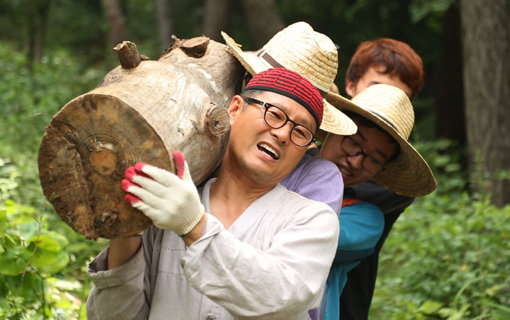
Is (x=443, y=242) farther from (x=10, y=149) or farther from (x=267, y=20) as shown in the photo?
(x=267, y=20)

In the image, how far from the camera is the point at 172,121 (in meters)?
1.88

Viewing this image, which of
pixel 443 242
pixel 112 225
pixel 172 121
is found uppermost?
pixel 172 121

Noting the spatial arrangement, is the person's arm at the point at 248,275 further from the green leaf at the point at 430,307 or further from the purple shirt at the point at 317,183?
the green leaf at the point at 430,307

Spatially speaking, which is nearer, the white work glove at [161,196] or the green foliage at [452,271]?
the white work glove at [161,196]

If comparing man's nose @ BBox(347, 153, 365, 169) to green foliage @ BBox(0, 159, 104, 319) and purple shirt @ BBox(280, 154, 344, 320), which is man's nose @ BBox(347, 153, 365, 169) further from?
green foliage @ BBox(0, 159, 104, 319)

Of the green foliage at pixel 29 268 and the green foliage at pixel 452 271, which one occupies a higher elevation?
the green foliage at pixel 29 268

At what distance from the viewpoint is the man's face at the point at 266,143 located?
2.06 meters

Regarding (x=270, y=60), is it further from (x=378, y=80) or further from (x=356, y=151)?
(x=378, y=80)

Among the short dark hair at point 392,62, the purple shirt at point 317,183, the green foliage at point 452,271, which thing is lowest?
the green foliage at point 452,271

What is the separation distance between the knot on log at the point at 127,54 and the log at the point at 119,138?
0.05 feet

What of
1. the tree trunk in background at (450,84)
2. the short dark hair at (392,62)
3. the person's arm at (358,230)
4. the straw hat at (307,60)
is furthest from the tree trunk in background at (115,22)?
the straw hat at (307,60)

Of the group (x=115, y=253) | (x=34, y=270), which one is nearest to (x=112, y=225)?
(x=115, y=253)

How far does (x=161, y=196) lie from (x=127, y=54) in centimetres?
53

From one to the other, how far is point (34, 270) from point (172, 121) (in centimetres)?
143
